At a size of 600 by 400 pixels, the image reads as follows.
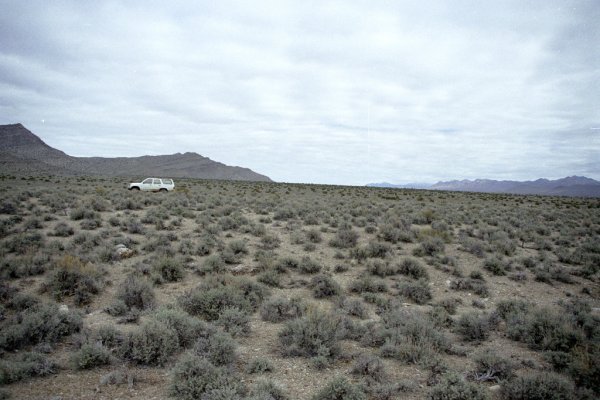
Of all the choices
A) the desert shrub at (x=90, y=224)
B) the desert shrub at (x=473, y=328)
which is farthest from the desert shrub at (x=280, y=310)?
the desert shrub at (x=90, y=224)

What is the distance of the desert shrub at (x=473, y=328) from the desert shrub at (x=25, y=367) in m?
6.94

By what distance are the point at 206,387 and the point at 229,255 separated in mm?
6367

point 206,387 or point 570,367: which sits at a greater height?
point 570,367

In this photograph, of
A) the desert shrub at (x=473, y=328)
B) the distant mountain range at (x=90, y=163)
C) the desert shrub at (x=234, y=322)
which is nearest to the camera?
the desert shrub at (x=234, y=322)

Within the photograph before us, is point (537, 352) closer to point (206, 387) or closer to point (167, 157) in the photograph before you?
point (206, 387)

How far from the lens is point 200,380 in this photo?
443 cm

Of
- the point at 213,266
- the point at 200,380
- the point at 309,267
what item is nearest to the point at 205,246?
the point at 213,266

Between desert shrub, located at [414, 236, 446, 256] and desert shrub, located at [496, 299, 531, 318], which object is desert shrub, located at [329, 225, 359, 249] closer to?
desert shrub, located at [414, 236, 446, 256]

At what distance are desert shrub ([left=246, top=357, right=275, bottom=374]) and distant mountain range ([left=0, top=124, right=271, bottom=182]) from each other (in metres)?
80.0

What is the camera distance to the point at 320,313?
6199mm

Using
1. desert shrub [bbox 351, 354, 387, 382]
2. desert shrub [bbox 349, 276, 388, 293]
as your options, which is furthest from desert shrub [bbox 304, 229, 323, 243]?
desert shrub [bbox 351, 354, 387, 382]

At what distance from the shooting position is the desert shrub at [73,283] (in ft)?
24.7

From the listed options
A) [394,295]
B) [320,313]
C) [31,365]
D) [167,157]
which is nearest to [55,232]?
[31,365]

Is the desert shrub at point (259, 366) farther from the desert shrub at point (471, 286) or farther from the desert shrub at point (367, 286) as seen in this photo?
the desert shrub at point (471, 286)
